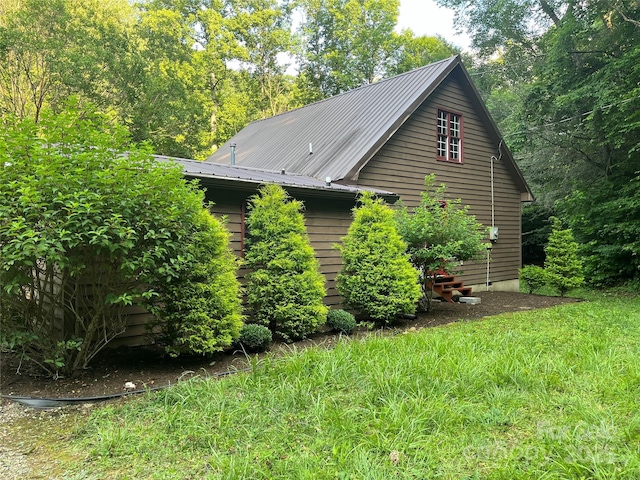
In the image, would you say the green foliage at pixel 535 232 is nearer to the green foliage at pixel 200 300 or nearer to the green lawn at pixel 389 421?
the green lawn at pixel 389 421

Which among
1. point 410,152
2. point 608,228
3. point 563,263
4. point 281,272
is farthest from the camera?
point 608,228

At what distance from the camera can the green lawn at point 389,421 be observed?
2.81 metres

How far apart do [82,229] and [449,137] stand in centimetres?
1093

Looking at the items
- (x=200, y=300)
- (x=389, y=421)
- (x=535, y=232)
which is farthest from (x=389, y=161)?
(x=535, y=232)

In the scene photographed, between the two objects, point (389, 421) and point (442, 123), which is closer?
point (389, 421)

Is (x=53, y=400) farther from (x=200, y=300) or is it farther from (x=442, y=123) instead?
(x=442, y=123)

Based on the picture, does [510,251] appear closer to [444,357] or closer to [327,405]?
[444,357]

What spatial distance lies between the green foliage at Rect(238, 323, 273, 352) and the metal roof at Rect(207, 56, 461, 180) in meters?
4.57

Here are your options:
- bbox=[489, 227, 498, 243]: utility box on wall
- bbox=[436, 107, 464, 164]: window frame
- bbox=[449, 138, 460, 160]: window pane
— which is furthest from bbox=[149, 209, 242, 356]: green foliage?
bbox=[489, 227, 498, 243]: utility box on wall

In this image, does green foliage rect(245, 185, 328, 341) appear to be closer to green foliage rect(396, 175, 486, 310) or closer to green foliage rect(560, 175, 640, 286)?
green foliage rect(396, 175, 486, 310)

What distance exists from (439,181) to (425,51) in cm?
2330

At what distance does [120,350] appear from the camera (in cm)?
610

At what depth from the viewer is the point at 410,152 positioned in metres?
11.6

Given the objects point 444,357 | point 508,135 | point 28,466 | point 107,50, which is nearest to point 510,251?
point 508,135
